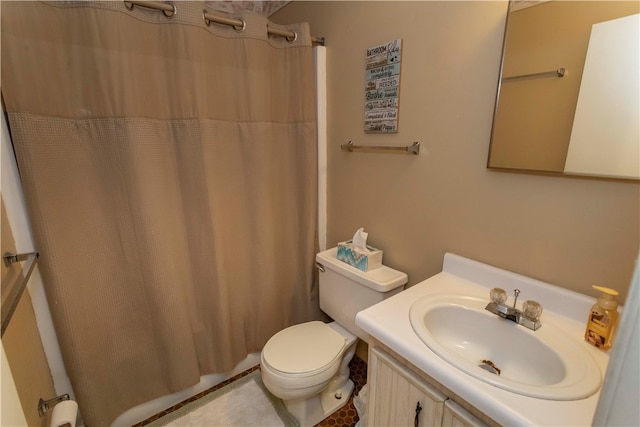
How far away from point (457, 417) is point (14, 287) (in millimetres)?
1352

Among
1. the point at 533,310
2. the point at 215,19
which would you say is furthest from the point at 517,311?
the point at 215,19

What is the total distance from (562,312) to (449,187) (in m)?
0.57

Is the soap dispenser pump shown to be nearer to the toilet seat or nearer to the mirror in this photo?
the mirror

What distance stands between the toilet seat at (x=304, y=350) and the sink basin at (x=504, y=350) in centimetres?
58

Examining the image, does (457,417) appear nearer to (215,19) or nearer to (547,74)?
(547,74)

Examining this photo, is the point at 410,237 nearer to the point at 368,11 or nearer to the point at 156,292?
the point at 368,11

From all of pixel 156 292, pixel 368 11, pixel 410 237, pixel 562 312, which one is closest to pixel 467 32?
pixel 368 11

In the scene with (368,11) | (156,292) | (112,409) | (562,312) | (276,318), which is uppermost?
(368,11)

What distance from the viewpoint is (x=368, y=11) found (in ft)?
4.71

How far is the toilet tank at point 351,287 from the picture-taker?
4.66 ft

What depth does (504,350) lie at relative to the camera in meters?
1.01

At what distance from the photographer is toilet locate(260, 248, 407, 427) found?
137 centimetres

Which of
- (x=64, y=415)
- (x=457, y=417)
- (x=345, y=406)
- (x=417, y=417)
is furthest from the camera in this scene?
(x=345, y=406)

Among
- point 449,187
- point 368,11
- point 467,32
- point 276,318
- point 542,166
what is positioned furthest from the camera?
point 276,318
